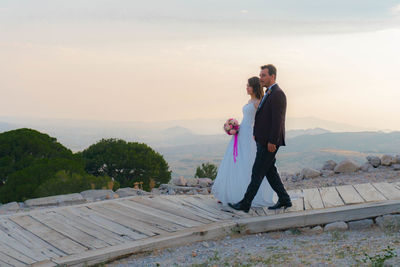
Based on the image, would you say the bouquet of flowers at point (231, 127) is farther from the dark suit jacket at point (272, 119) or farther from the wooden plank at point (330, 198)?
the wooden plank at point (330, 198)

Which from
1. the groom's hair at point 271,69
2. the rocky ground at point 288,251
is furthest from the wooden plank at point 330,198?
the groom's hair at point 271,69

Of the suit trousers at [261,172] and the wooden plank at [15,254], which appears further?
the suit trousers at [261,172]

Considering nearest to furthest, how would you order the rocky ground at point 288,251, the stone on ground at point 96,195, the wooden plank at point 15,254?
the rocky ground at point 288,251, the wooden plank at point 15,254, the stone on ground at point 96,195

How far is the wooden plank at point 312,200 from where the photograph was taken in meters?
7.29

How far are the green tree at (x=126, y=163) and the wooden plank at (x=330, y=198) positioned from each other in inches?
272

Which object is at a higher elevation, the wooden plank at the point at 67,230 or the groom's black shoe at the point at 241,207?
the groom's black shoe at the point at 241,207

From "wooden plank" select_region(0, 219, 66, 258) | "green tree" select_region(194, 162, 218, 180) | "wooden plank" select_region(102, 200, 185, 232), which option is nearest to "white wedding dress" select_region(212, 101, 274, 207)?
"wooden plank" select_region(102, 200, 185, 232)

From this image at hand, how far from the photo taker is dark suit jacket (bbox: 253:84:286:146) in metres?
6.20

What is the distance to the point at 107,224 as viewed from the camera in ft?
20.9

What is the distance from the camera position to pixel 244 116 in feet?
22.8

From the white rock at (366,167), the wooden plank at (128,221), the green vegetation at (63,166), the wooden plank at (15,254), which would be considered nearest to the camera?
the wooden plank at (15,254)

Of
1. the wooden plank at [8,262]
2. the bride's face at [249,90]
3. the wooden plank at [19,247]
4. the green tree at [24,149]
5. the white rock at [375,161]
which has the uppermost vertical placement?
the bride's face at [249,90]

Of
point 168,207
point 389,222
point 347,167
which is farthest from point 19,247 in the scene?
point 347,167

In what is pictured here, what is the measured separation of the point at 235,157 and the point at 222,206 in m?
0.86
